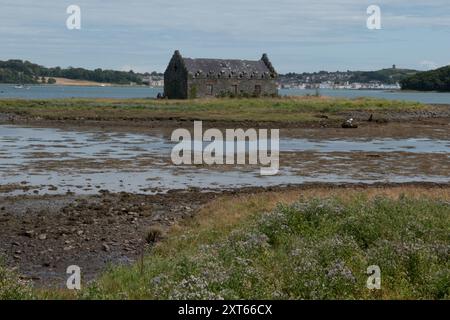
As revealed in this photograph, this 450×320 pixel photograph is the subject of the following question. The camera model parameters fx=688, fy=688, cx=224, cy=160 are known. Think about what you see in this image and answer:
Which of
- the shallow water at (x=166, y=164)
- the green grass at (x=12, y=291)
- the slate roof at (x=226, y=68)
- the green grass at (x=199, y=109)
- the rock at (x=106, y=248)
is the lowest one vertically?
the rock at (x=106, y=248)

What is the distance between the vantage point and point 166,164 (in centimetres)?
3356

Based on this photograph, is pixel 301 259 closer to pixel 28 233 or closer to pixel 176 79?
pixel 28 233

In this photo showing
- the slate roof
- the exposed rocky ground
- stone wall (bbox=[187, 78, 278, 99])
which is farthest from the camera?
the slate roof

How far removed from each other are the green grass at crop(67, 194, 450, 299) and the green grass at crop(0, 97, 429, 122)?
4632 centimetres

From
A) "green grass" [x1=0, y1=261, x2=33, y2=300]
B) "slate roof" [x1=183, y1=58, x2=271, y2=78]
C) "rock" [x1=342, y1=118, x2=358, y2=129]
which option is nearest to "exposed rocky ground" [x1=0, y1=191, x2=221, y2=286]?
"green grass" [x1=0, y1=261, x2=33, y2=300]

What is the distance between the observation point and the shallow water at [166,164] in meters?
27.3

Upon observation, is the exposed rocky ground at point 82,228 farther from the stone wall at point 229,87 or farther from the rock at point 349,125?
the stone wall at point 229,87

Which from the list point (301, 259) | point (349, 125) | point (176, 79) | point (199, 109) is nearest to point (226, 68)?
point (176, 79)

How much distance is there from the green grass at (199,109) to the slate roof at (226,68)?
5532 millimetres

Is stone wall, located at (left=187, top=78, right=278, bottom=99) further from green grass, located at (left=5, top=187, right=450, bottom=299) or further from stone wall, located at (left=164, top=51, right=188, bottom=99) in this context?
green grass, located at (left=5, top=187, right=450, bottom=299)

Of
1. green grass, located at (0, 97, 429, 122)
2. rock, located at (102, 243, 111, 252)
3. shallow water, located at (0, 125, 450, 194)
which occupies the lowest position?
rock, located at (102, 243, 111, 252)

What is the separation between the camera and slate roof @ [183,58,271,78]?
281 feet

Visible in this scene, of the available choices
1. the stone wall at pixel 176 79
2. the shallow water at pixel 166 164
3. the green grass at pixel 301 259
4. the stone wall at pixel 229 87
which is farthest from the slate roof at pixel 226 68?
the green grass at pixel 301 259

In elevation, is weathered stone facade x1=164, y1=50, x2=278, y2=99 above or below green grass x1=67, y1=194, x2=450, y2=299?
above
